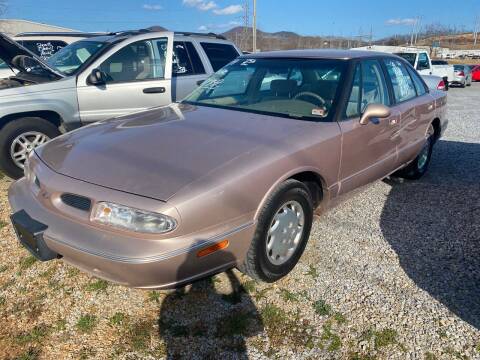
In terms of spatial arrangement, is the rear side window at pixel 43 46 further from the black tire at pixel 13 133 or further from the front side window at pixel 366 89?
the front side window at pixel 366 89

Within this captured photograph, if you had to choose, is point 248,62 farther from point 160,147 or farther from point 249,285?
point 249,285

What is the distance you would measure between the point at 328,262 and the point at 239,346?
1.16 m

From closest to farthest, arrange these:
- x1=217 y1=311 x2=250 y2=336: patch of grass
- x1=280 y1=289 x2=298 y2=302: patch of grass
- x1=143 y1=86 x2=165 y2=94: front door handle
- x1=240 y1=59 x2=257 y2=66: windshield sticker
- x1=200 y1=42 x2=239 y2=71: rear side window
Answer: x1=217 y1=311 x2=250 y2=336: patch of grass < x1=280 y1=289 x2=298 y2=302: patch of grass < x1=240 y1=59 x2=257 y2=66: windshield sticker < x1=143 y1=86 x2=165 y2=94: front door handle < x1=200 y1=42 x2=239 y2=71: rear side window

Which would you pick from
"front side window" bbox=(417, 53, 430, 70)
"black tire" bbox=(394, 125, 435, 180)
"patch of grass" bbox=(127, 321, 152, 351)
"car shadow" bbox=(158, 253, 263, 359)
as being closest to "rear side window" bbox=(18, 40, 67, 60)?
"black tire" bbox=(394, 125, 435, 180)

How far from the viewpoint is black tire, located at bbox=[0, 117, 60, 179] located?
14.5 feet

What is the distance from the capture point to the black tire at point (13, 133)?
4.43 meters

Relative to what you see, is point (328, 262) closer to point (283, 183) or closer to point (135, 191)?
point (283, 183)

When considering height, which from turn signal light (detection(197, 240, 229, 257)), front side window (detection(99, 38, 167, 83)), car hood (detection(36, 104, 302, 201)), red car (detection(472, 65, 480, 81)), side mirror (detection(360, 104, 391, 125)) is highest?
front side window (detection(99, 38, 167, 83))

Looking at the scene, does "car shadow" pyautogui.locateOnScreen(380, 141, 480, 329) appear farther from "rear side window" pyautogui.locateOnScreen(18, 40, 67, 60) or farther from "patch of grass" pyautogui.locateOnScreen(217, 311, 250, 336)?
"rear side window" pyautogui.locateOnScreen(18, 40, 67, 60)

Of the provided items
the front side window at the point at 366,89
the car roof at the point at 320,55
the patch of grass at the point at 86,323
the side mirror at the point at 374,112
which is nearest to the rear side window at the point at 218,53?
the car roof at the point at 320,55

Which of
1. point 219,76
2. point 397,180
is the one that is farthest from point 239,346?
point 397,180

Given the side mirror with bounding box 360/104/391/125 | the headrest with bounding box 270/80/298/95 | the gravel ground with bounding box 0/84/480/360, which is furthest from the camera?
the headrest with bounding box 270/80/298/95

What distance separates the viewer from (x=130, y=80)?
535 centimetres

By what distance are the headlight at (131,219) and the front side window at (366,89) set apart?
190cm
